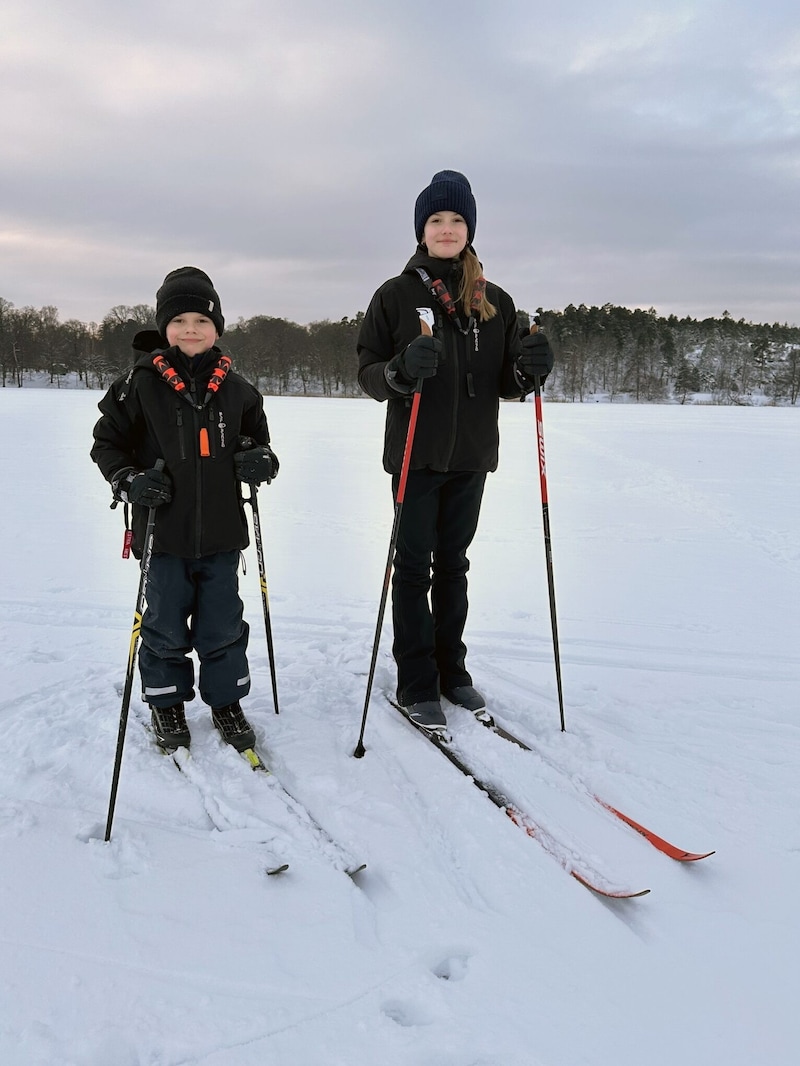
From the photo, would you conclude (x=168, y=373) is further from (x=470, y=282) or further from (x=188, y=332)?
(x=470, y=282)

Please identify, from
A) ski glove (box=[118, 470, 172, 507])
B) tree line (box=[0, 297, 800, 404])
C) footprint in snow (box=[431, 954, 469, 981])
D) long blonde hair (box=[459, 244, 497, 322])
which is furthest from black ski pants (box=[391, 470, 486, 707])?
tree line (box=[0, 297, 800, 404])

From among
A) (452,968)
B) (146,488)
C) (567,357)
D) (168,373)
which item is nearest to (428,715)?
(452,968)

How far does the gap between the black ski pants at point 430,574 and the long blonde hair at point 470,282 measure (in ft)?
2.52

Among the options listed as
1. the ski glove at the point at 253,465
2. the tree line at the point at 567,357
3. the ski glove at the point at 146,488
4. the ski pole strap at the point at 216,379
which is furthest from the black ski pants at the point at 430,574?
the tree line at the point at 567,357

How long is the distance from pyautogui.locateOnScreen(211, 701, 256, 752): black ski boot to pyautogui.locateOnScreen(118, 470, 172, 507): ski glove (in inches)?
39.4

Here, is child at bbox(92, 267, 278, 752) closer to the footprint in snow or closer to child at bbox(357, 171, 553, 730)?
child at bbox(357, 171, 553, 730)

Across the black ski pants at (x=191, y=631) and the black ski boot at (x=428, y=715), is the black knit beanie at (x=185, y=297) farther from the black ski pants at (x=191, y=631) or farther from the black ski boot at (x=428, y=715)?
the black ski boot at (x=428, y=715)

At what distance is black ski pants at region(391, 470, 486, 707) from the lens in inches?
122

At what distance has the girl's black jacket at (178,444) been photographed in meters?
2.69

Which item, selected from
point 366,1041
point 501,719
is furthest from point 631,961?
point 501,719

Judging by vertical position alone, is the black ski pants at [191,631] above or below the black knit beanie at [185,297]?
below

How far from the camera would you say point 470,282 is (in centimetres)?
294

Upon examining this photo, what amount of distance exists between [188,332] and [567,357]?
68052 millimetres

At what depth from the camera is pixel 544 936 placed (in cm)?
195
